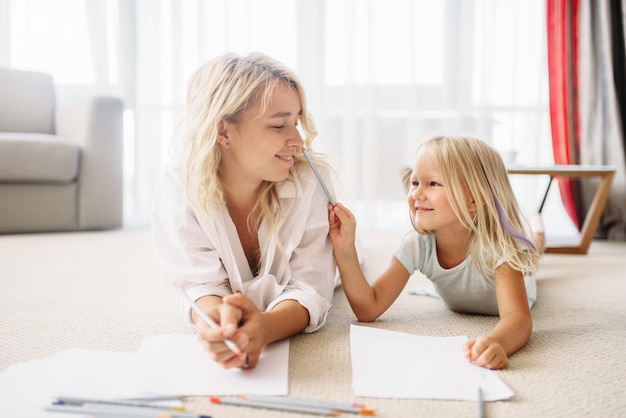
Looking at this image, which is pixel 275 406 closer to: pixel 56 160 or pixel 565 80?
pixel 56 160

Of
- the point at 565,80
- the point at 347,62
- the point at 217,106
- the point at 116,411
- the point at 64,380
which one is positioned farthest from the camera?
the point at 347,62

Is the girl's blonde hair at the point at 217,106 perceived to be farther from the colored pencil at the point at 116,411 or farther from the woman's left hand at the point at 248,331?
the colored pencil at the point at 116,411

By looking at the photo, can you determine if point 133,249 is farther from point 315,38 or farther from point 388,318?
point 315,38

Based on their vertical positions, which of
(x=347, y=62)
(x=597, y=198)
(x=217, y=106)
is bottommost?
(x=597, y=198)

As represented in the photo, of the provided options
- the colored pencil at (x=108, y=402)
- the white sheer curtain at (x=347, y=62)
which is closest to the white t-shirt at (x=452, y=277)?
the colored pencil at (x=108, y=402)

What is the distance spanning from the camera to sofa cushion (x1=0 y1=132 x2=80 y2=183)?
2.23 meters

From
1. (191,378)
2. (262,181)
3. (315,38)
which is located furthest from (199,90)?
(315,38)

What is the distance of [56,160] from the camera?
233 centimetres

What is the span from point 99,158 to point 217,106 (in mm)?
1644

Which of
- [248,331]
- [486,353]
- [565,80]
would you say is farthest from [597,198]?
[248,331]

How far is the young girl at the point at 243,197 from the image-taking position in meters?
1.02

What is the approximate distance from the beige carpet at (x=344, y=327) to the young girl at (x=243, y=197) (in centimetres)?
11

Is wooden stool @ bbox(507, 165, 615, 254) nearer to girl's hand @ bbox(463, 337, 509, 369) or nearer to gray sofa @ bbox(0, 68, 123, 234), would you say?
girl's hand @ bbox(463, 337, 509, 369)

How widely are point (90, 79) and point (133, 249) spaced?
1.32 m
